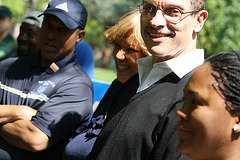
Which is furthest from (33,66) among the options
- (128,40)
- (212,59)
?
(212,59)

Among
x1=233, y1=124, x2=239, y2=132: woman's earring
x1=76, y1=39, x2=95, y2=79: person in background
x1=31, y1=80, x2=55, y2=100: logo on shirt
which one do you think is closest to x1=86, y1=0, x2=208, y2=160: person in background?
x1=233, y1=124, x2=239, y2=132: woman's earring

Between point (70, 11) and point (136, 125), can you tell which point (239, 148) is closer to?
point (136, 125)

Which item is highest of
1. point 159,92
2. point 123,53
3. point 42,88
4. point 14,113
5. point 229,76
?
point 229,76

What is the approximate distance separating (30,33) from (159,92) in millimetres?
3519

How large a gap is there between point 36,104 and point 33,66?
526mm

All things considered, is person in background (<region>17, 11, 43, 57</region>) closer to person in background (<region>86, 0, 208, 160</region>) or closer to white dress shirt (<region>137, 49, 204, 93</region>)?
person in background (<region>86, 0, 208, 160</region>)

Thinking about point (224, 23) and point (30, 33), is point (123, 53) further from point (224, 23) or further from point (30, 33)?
point (224, 23)

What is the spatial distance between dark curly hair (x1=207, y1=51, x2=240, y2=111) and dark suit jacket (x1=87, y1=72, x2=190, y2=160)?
43 centimetres

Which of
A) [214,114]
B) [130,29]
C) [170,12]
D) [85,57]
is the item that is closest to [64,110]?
[130,29]

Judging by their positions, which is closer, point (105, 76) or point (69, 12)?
point (69, 12)

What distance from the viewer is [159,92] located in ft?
5.88

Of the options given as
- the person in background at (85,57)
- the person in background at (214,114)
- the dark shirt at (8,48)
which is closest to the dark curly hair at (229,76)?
the person in background at (214,114)

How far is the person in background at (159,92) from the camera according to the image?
1636 millimetres

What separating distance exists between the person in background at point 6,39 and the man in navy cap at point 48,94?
210 centimetres
